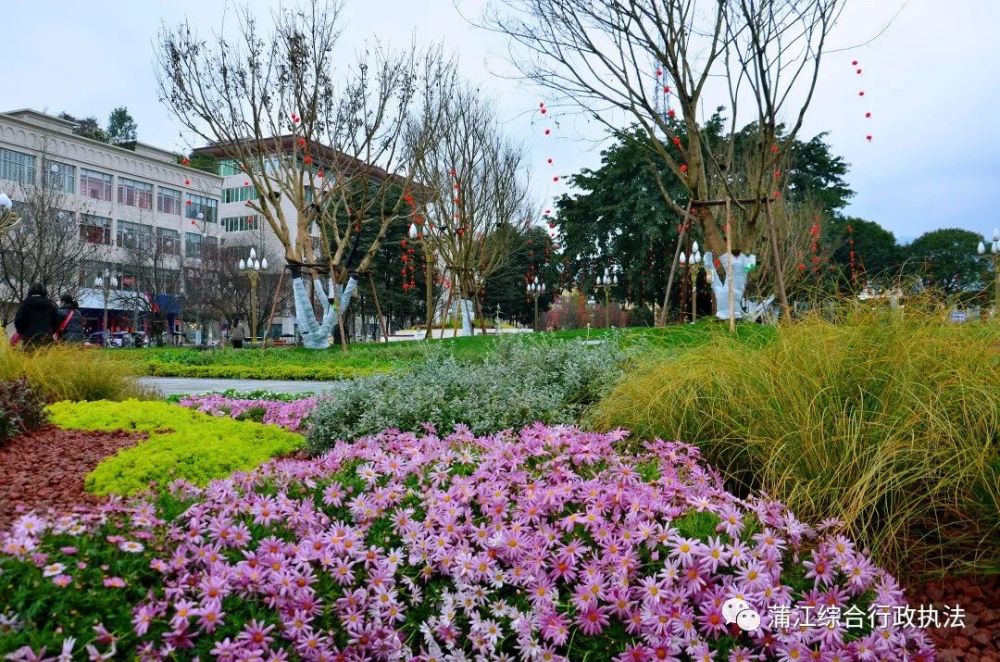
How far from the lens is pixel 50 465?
3699 millimetres

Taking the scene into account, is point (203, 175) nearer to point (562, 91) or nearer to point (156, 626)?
point (562, 91)

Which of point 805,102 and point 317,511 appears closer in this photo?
point 317,511

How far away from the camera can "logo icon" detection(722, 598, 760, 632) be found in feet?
5.37

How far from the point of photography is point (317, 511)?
2.04m

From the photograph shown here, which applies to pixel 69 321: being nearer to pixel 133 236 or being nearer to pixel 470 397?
pixel 470 397

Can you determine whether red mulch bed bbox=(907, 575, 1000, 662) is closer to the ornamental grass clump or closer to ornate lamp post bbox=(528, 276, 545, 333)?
the ornamental grass clump

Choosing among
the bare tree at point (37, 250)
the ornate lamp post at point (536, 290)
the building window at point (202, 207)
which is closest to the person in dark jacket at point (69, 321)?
the bare tree at point (37, 250)

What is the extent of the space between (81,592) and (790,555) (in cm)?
177

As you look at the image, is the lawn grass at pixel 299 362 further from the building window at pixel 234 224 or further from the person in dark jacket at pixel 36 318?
the building window at pixel 234 224

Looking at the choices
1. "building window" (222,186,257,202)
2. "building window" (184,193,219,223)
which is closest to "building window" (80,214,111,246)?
"building window" (184,193,219,223)

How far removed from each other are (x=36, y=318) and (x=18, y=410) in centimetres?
541

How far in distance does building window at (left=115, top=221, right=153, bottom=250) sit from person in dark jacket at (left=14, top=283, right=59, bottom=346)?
2766 centimetres

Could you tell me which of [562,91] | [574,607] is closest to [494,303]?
[562,91]

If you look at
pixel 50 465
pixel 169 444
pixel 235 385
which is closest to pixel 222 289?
pixel 235 385
